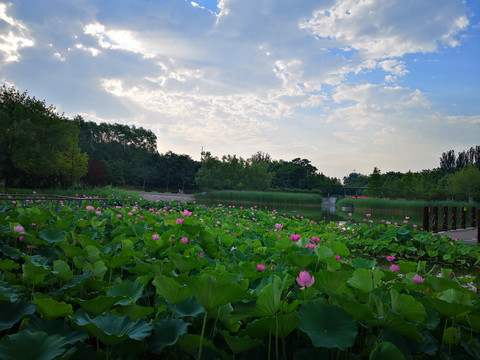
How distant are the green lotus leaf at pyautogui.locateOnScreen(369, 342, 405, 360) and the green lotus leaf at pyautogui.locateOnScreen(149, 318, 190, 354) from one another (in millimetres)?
563

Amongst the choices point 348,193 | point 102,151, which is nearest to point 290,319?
point 102,151

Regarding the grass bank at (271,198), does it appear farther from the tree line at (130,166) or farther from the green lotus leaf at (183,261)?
the green lotus leaf at (183,261)

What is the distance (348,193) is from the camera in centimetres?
9544

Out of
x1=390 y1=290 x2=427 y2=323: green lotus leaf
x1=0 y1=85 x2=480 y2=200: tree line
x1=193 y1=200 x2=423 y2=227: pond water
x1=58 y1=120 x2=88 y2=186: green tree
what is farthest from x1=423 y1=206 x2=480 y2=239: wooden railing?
x1=58 y1=120 x2=88 y2=186: green tree

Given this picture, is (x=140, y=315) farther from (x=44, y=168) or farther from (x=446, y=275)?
(x=44, y=168)

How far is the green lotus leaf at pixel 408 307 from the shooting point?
954 millimetres

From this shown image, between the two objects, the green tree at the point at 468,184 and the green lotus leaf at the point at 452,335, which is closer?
the green lotus leaf at the point at 452,335

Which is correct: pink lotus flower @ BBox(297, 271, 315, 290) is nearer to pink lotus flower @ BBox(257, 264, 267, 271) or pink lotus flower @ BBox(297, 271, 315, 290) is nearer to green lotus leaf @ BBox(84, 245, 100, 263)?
pink lotus flower @ BBox(257, 264, 267, 271)

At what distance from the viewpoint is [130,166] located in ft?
195

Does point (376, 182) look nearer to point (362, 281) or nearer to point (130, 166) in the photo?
point (130, 166)

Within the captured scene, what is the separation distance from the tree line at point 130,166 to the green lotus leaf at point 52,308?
23.7 m

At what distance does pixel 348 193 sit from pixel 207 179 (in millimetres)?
63608

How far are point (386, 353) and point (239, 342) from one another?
16.5 inches

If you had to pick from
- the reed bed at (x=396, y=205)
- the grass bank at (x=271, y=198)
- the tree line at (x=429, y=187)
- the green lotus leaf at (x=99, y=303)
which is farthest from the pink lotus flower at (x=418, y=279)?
the tree line at (x=429, y=187)
